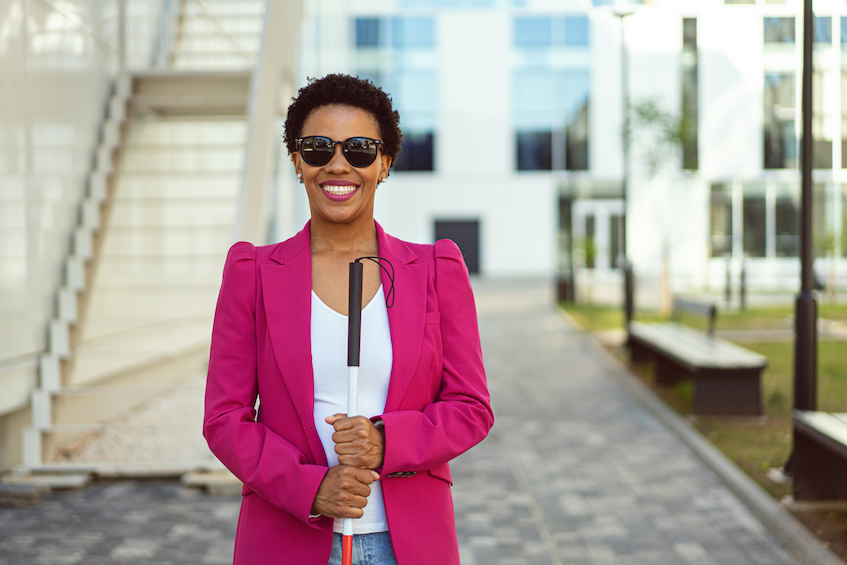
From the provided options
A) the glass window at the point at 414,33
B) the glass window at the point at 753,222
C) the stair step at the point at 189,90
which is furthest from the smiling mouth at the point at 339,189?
the glass window at the point at 414,33

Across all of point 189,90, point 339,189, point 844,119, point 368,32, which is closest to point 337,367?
point 339,189

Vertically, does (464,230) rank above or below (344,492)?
above

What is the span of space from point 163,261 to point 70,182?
205 centimetres

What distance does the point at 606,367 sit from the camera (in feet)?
35.3

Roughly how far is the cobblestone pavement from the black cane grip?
124 inches

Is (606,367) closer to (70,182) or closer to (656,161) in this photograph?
(656,161)

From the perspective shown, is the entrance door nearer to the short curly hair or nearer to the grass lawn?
the grass lawn

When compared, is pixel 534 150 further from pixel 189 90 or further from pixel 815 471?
pixel 815 471

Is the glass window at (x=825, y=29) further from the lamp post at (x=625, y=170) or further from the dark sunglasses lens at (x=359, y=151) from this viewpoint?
the dark sunglasses lens at (x=359, y=151)

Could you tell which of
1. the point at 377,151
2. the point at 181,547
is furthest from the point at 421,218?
the point at 377,151

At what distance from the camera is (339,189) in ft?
6.22

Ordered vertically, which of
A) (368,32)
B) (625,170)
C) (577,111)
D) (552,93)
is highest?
(368,32)

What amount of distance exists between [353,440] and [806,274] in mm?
4402

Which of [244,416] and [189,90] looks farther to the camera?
[189,90]
